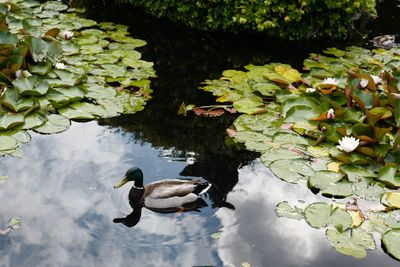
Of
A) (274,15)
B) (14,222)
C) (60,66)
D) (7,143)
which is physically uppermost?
(274,15)

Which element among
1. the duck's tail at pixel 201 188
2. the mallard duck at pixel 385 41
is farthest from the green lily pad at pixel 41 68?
the mallard duck at pixel 385 41

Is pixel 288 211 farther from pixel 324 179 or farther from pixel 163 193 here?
pixel 163 193

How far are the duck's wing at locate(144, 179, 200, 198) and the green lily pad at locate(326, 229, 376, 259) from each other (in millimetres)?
1174

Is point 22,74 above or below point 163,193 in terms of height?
above

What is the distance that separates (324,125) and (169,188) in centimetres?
189

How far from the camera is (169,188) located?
4.18 metres

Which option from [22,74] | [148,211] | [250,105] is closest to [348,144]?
[250,105]

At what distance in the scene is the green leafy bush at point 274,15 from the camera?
7273 millimetres

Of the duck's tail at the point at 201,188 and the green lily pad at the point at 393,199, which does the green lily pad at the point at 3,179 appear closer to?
the duck's tail at the point at 201,188

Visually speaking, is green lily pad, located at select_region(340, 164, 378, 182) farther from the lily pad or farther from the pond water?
the lily pad

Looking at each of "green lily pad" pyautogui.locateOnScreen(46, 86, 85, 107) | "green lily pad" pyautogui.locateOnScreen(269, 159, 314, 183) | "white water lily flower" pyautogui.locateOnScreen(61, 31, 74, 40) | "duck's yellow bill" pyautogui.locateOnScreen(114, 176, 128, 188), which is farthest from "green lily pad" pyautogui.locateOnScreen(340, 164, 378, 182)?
"white water lily flower" pyautogui.locateOnScreen(61, 31, 74, 40)

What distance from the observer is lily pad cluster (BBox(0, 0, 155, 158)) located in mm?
5176

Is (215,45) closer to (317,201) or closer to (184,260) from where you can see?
(317,201)

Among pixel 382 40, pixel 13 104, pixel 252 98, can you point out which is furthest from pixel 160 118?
pixel 382 40
